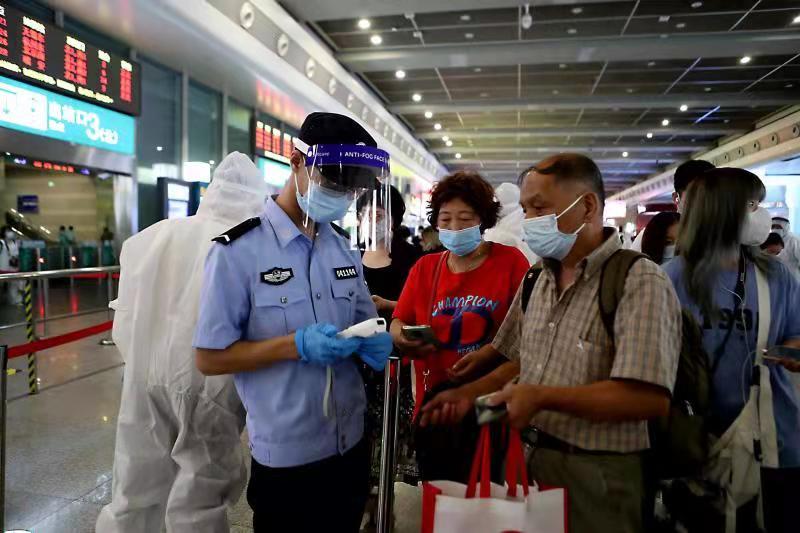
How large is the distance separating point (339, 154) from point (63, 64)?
5245 mm

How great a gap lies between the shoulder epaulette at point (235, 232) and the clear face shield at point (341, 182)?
145mm

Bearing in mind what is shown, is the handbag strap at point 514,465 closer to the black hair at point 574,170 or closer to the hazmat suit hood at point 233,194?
the black hair at point 574,170


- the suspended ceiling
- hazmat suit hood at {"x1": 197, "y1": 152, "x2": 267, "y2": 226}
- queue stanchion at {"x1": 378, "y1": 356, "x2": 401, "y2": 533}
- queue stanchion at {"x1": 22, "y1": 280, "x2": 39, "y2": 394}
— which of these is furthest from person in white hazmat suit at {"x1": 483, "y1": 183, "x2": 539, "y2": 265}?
the suspended ceiling

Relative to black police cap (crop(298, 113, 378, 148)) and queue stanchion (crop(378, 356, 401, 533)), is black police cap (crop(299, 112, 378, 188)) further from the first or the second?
queue stanchion (crop(378, 356, 401, 533))

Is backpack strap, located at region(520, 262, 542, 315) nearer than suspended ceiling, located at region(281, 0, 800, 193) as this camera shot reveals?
Yes

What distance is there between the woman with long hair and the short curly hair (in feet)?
2.55

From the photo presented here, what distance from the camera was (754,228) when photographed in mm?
1792

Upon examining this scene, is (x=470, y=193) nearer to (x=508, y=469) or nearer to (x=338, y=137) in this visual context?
(x=338, y=137)

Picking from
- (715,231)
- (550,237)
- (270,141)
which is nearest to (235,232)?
(550,237)

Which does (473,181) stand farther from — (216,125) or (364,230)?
(216,125)

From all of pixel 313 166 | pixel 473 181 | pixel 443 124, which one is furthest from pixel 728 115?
pixel 313 166

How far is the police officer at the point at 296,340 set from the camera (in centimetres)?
139

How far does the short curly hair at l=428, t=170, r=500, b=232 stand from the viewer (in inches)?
89.1

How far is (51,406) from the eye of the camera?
4340mm
